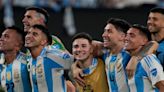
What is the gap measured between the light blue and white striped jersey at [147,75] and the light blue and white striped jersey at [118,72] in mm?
412

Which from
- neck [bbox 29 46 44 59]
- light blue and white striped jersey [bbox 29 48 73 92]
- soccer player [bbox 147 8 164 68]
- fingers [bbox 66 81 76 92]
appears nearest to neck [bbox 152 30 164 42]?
soccer player [bbox 147 8 164 68]

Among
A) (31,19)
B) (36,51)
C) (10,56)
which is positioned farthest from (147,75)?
(10,56)

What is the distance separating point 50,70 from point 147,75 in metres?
1.53

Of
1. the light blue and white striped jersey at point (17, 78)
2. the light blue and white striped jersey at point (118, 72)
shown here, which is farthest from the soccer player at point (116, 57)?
the light blue and white striped jersey at point (17, 78)

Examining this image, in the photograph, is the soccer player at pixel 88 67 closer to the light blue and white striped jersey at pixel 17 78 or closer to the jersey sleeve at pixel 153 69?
the light blue and white striped jersey at pixel 17 78

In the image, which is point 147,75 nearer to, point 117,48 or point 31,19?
point 117,48

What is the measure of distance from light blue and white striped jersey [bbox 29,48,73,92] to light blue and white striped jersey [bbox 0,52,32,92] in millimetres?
337

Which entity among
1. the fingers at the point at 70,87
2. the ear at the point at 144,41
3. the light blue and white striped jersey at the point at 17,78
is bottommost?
the fingers at the point at 70,87

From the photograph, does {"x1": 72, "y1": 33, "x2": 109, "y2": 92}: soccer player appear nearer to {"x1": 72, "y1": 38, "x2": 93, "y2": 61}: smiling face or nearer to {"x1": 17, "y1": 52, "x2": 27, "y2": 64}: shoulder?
{"x1": 72, "y1": 38, "x2": 93, "y2": 61}: smiling face

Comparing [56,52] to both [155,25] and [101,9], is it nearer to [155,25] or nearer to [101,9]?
[155,25]

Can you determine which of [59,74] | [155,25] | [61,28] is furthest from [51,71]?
[61,28]

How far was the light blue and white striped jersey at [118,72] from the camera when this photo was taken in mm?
9633

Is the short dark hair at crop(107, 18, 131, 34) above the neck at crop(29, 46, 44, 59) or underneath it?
above

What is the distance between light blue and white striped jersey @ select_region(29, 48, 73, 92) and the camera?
33.2 feet
